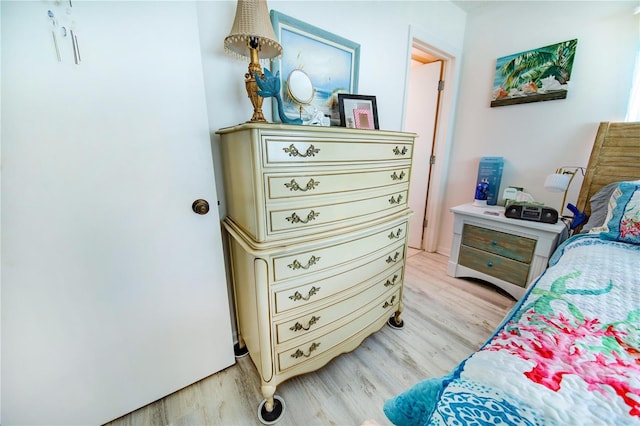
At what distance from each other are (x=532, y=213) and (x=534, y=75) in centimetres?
119

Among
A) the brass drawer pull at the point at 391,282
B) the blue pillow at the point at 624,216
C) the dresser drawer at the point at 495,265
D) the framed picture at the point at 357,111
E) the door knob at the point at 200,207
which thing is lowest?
the dresser drawer at the point at 495,265

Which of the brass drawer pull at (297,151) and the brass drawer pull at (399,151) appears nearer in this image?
the brass drawer pull at (297,151)

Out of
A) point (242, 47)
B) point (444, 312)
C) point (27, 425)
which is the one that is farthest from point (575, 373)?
point (27, 425)

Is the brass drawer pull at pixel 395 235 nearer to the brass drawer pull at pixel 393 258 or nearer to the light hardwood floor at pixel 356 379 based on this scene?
the brass drawer pull at pixel 393 258

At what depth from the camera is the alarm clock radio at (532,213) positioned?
177 centimetres

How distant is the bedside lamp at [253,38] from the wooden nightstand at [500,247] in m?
1.97

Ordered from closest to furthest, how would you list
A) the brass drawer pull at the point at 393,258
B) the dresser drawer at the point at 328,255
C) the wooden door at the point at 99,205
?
the wooden door at the point at 99,205, the dresser drawer at the point at 328,255, the brass drawer pull at the point at 393,258

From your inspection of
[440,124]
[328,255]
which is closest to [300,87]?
[328,255]

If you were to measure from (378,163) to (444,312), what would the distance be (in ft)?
4.53

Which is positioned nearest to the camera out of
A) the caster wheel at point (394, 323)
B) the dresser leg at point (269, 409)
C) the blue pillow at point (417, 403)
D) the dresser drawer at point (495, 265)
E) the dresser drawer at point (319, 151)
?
the blue pillow at point (417, 403)

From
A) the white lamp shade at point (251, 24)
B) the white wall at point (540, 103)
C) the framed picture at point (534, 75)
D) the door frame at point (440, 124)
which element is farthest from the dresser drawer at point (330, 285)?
the framed picture at point (534, 75)

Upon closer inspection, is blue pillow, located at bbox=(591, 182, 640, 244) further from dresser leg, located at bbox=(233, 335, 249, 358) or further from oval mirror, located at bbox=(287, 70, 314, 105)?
dresser leg, located at bbox=(233, 335, 249, 358)

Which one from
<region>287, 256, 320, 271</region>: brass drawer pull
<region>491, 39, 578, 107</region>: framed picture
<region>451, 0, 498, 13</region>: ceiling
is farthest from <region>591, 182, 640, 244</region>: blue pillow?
<region>451, 0, 498, 13</region>: ceiling

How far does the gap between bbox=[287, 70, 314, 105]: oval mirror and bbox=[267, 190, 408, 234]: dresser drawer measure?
66 cm
